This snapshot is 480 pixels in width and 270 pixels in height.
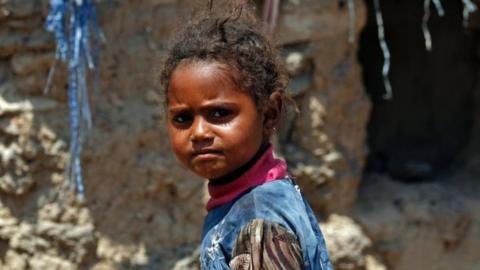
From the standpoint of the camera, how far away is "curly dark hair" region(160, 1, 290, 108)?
2348mm

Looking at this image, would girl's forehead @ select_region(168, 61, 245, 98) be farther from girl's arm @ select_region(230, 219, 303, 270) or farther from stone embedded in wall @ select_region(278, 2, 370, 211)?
stone embedded in wall @ select_region(278, 2, 370, 211)

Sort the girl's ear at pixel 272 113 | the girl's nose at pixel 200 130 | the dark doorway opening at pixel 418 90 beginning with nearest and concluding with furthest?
1. the girl's nose at pixel 200 130
2. the girl's ear at pixel 272 113
3. the dark doorway opening at pixel 418 90

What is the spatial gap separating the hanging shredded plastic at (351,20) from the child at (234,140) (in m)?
2.29

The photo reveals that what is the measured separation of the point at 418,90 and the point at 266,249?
3.64 meters

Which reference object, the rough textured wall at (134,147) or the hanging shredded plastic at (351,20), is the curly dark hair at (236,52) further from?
the hanging shredded plastic at (351,20)

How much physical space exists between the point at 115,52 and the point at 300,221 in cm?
224

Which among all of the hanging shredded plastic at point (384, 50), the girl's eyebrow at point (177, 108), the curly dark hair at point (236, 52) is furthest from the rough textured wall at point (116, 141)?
the girl's eyebrow at point (177, 108)

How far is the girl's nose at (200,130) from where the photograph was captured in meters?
2.29

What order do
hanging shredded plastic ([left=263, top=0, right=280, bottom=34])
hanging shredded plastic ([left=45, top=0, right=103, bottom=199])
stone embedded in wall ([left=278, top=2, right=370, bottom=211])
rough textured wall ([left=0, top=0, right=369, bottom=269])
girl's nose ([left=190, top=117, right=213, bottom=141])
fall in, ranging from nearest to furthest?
girl's nose ([left=190, top=117, right=213, bottom=141]) → hanging shredded plastic ([left=45, top=0, right=103, bottom=199]) → rough textured wall ([left=0, top=0, right=369, bottom=269]) → hanging shredded plastic ([left=263, top=0, right=280, bottom=34]) → stone embedded in wall ([left=278, top=2, right=370, bottom=211])

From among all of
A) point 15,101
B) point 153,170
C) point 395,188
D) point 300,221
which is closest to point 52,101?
point 15,101

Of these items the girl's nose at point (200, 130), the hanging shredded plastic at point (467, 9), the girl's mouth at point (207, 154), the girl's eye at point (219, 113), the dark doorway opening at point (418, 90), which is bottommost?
the dark doorway opening at point (418, 90)

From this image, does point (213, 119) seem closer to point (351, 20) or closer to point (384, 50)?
point (351, 20)

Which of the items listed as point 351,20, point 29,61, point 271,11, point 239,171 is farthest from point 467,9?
point 239,171

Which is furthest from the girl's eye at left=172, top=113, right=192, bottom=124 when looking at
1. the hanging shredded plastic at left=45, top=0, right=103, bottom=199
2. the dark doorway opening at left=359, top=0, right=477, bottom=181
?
the dark doorway opening at left=359, top=0, right=477, bottom=181
